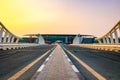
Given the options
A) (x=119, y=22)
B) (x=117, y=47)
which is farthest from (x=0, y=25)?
(x=117, y=47)

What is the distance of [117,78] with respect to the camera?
7.38 metres

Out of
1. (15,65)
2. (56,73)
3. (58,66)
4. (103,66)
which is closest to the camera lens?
(56,73)

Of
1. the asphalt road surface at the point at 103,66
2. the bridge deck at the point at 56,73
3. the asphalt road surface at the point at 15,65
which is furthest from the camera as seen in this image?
the asphalt road surface at the point at 15,65

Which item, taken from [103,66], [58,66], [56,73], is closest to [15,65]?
[58,66]

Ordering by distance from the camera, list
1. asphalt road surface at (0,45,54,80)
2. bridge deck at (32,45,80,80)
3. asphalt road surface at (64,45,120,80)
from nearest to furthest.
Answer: bridge deck at (32,45,80,80) < asphalt road surface at (64,45,120,80) < asphalt road surface at (0,45,54,80)

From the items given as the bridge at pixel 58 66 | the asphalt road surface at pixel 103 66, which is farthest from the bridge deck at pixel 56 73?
the asphalt road surface at pixel 103 66

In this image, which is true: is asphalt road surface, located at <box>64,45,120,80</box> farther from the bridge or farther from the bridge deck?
the bridge deck

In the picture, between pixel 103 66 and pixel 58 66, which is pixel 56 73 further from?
pixel 103 66

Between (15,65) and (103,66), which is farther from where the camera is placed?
(15,65)

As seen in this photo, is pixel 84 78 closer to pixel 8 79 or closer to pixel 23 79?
pixel 23 79

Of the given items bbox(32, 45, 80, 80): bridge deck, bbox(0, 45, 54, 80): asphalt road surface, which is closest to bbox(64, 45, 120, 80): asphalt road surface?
bbox(32, 45, 80, 80): bridge deck

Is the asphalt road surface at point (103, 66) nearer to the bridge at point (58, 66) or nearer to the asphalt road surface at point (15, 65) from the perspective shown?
the bridge at point (58, 66)

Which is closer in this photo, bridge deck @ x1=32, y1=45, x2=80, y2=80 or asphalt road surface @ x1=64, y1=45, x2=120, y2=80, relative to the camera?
bridge deck @ x1=32, y1=45, x2=80, y2=80

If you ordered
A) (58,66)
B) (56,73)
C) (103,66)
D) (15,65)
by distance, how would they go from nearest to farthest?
1. (56,73)
2. (58,66)
3. (103,66)
4. (15,65)
